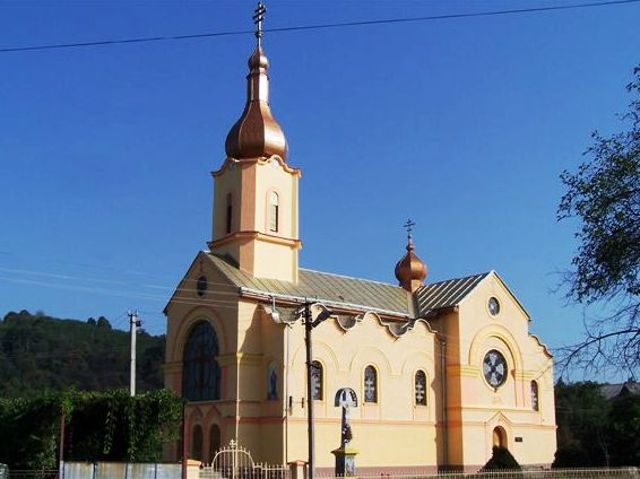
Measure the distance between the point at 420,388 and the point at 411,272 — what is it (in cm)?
899

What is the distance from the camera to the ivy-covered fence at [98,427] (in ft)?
86.7

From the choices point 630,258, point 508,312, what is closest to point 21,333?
point 508,312

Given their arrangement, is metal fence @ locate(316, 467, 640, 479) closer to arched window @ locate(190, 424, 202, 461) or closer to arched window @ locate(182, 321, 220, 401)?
arched window @ locate(190, 424, 202, 461)

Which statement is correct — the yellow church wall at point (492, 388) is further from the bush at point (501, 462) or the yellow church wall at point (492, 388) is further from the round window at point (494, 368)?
the bush at point (501, 462)

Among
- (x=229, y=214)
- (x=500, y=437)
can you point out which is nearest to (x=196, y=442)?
(x=229, y=214)

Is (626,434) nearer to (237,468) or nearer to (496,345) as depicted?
(496,345)

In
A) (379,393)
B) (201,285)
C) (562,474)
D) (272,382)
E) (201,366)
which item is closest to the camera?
(562,474)

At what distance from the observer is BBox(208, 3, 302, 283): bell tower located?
37969 mm

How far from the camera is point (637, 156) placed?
1007 centimetres

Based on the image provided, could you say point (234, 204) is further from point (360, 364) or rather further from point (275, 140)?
point (360, 364)

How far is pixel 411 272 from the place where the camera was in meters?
45.7

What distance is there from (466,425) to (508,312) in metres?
7.09

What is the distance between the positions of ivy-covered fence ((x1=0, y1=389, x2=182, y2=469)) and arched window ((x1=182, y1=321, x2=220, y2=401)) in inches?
333

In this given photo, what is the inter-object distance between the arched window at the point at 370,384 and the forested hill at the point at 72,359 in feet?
120
